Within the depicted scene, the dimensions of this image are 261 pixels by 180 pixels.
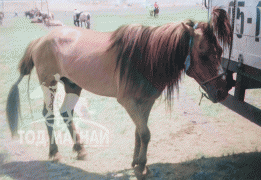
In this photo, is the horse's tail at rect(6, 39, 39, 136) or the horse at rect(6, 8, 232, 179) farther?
the horse's tail at rect(6, 39, 39, 136)

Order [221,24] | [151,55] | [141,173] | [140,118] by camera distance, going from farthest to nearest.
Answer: [141,173]
[140,118]
[151,55]
[221,24]

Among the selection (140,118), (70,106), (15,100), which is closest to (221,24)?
(140,118)

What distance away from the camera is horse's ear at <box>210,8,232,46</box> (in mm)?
1698

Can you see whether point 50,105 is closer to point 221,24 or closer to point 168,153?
point 168,153

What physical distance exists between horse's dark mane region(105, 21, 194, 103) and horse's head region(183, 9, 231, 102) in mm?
82

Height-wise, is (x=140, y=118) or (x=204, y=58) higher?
(x=204, y=58)

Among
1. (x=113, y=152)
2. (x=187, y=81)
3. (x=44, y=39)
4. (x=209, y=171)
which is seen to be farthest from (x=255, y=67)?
(x=187, y=81)

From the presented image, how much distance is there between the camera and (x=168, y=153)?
2.90m

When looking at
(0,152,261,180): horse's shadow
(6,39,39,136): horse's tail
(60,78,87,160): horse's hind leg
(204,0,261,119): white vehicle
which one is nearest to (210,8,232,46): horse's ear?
(204,0,261,119): white vehicle

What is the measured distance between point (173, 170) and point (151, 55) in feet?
4.69

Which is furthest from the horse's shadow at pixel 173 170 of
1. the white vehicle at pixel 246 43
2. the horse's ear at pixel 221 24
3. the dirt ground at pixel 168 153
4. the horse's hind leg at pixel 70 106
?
the horse's ear at pixel 221 24

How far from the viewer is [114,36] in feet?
7.29

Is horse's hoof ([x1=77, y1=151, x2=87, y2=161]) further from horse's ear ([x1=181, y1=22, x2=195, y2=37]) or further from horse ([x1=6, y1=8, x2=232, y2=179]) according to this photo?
horse's ear ([x1=181, y1=22, x2=195, y2=37])

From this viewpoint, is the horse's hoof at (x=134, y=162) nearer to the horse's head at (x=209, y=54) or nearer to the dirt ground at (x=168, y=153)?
the dirt ground at (x=168, y=153)
